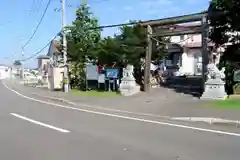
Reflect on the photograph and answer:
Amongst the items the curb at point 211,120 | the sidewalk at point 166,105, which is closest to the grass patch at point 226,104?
the sidewalk at point 166,105

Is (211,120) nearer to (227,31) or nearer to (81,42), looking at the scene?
(227,31)

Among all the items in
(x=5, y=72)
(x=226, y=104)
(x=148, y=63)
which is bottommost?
(x=226, y=104)

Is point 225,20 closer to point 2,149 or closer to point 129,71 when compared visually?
point 129,71

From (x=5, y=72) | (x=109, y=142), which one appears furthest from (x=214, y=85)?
(x=5, y=72)

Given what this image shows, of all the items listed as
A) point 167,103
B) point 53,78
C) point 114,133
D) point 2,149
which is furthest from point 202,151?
point 53,78

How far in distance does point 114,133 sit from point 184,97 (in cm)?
1002

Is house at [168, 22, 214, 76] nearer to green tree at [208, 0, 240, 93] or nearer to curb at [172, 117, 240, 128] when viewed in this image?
green tree at [208, 0, 240, 93]

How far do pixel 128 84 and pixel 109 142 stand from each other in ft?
50.5

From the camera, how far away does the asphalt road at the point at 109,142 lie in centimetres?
814

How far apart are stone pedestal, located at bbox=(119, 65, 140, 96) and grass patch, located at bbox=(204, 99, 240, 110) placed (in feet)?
25.9

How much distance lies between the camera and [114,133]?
1110 cm

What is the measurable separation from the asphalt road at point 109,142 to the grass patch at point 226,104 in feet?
13.7

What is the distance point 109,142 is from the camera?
31.7ft

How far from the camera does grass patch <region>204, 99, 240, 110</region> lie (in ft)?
52.3
